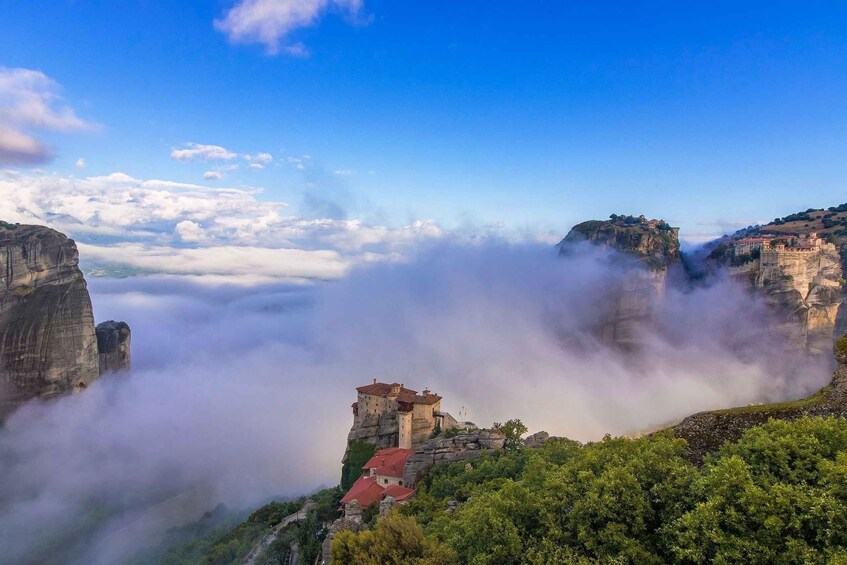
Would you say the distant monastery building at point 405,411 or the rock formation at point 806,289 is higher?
the rock formation at point 806,289

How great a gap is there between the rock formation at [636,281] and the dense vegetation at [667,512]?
122832mm

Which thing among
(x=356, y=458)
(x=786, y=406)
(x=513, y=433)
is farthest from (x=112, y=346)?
(x=786, y=406)

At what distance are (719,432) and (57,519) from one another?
123761 mm

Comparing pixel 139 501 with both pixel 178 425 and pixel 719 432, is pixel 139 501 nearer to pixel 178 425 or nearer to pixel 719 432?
pixel 178 425

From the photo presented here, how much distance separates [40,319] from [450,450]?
126 meters

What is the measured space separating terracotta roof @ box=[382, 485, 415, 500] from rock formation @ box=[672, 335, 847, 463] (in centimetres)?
3080

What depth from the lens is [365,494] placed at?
53.2 metres

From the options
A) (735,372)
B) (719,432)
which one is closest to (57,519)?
(719,432)

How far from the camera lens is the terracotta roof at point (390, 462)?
57719 mm

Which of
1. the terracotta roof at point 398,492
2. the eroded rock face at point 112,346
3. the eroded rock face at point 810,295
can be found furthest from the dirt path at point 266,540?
the eroded rock face at point 112,346

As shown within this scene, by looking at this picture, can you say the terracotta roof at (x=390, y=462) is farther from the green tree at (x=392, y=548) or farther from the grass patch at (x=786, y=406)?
the grass patch at (x=786, y=406)

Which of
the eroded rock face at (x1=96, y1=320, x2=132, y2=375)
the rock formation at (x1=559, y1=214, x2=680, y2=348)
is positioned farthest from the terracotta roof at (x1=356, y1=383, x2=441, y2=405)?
the eroded rock face at (x1=96, y1=320, x2=132, y2=375)

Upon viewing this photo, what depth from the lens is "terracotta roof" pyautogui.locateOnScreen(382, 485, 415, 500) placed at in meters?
49.8

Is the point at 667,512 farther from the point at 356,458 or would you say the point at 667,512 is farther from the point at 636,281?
the point at 636,281
